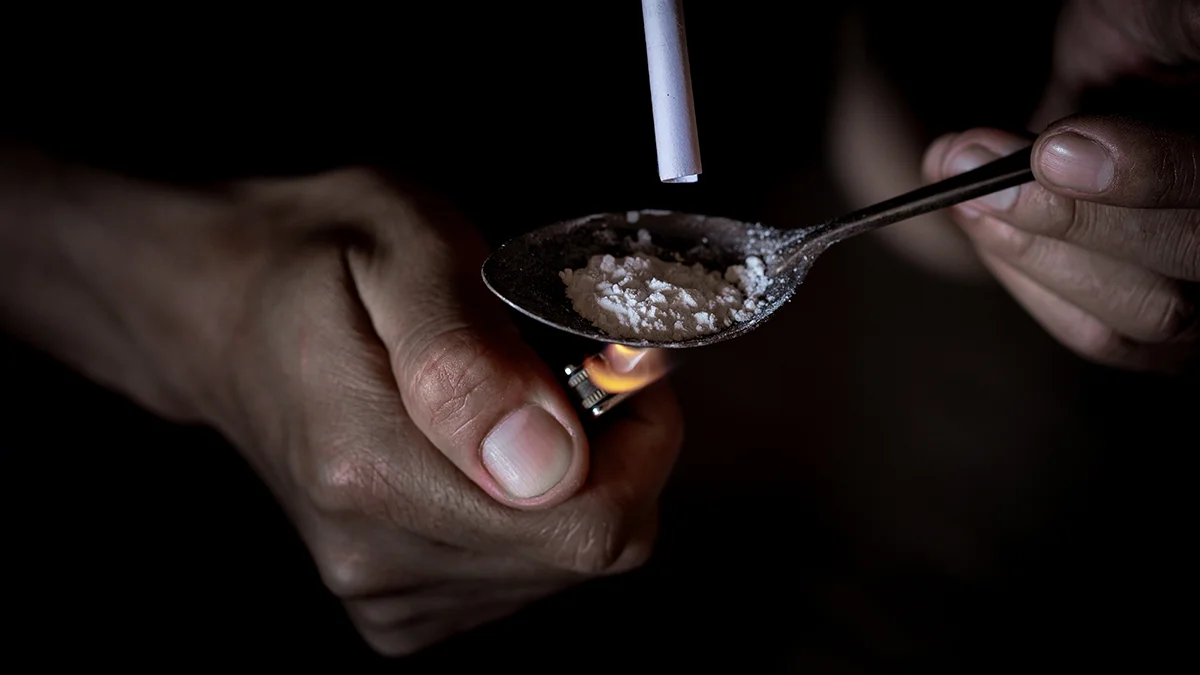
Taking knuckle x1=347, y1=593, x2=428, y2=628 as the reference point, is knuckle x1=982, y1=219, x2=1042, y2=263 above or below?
above

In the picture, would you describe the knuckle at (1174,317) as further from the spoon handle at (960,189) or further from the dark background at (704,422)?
the dark background at (704,422)

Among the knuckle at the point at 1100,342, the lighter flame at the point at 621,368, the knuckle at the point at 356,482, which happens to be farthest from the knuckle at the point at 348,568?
the knuckle at the point at 1100,342

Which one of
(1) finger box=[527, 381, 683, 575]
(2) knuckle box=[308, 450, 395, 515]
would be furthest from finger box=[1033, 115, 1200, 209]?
(2) knuckle box=[308, 450, 395, 515]

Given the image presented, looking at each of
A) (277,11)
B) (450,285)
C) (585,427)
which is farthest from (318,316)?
(277,11)

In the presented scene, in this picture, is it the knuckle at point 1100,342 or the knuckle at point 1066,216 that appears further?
the knuckle at point 1100,342

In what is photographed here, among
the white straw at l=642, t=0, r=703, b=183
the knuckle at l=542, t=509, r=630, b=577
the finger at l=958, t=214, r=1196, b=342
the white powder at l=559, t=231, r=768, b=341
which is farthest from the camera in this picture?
the finger at l=958, t=214, r=1196, b=342

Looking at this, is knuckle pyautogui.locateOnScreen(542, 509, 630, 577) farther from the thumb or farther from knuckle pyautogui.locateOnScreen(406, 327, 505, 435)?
knuckle pyautogui.locateOnScreen(406, 327, 505, 435)

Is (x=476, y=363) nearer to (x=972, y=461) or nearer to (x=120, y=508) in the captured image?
(x=120, y=508)
